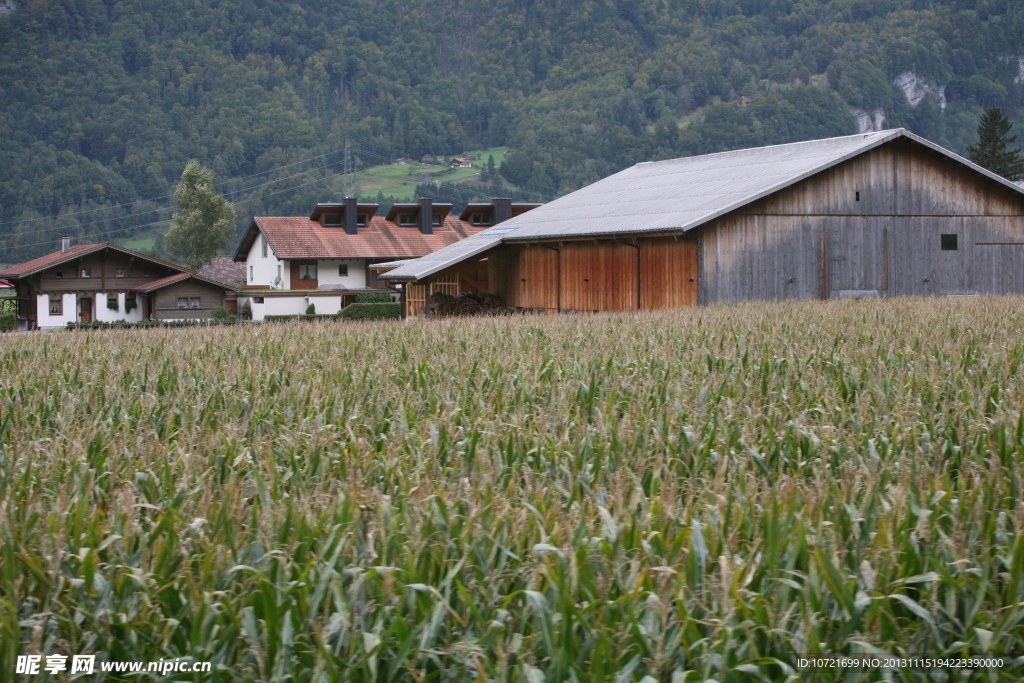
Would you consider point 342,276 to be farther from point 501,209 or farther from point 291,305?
point 501,209

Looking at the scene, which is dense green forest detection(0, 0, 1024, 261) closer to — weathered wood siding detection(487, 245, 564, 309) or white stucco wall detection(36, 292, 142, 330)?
white stucco wall detection(36, 292, 142, 330)

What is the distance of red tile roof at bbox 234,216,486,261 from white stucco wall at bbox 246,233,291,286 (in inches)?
45.4

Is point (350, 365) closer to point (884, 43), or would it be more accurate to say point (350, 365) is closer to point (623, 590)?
point (623, 590)

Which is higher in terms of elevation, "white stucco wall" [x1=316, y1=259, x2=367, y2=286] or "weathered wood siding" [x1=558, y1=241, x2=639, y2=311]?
"white stucco wall" [x1=316, y1=259, x2=367, y2=286]

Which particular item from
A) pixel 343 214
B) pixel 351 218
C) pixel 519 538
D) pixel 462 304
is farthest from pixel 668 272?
pixel 343 214

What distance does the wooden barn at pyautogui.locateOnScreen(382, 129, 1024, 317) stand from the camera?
26.5 meters

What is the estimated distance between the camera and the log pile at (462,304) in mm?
35969

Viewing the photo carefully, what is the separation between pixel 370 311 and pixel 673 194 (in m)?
25.7

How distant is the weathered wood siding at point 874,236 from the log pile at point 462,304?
11402 mm

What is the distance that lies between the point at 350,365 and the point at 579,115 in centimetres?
15590

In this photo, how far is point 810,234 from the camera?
90.1 ft

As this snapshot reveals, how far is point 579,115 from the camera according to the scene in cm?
16062

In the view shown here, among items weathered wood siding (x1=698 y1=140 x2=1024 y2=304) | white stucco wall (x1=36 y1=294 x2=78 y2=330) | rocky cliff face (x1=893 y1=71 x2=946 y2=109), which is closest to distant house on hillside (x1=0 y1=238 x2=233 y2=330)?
white stucco wall (x1=36 y1=294 x2=78 y2=330)

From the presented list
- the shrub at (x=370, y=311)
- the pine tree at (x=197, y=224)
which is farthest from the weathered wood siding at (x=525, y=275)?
the pine tree at (x=197, y=224)
